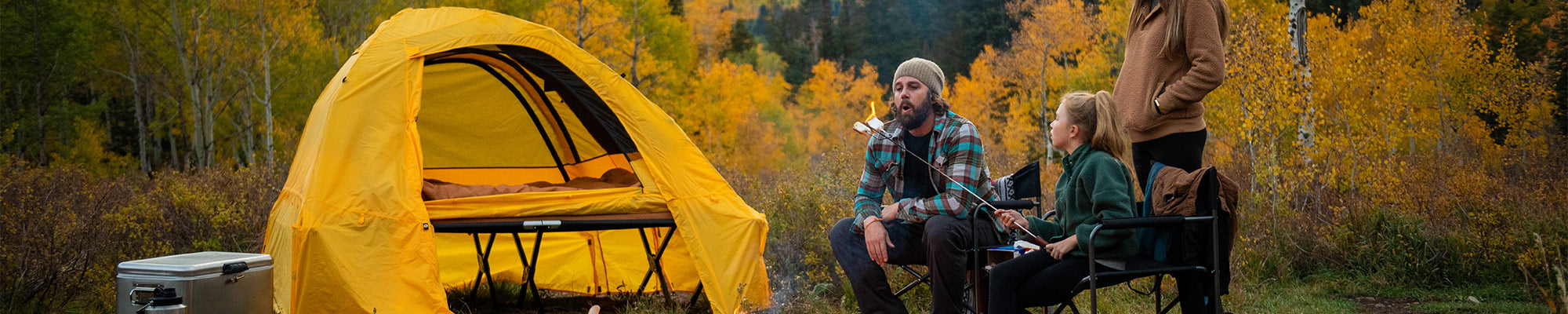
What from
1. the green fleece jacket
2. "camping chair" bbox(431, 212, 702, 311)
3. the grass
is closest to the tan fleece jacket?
the green fleece jacket

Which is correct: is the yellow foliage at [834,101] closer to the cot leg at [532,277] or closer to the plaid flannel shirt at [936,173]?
the cot leg at [532,277]

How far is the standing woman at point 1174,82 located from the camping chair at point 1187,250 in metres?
0.06

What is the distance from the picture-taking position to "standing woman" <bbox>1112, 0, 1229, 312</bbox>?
9.23 feet

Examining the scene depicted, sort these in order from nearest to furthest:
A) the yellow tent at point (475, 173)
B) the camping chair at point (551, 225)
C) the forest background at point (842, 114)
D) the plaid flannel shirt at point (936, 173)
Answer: the plaid flannel shirt at point (936, 173)
the yellow tent at point (475, 173)
the camping chair at point (551, 225)
the forest background at point (842, 114)

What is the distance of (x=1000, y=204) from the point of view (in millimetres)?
3285

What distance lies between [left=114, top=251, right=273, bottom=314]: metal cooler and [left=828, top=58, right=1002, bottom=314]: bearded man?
1927mm

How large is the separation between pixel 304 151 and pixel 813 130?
3363cm

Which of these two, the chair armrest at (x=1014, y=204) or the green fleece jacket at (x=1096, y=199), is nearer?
the green fleece jacket at (x=1096, y=199)

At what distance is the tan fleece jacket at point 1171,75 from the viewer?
9.24ft

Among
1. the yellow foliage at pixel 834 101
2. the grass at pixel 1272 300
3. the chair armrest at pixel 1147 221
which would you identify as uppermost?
the yellow foliage at pixel 834 101

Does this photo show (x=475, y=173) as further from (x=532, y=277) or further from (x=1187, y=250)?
(x=1187, y=250)

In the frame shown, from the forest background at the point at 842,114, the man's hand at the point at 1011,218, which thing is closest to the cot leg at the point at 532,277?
the forest background at the point at 842,114

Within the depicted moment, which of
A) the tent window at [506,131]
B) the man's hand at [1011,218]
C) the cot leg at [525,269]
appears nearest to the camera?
the man's hand at [1011,218]

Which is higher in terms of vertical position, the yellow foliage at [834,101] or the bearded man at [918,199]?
the yellow foliage at [834,101]
